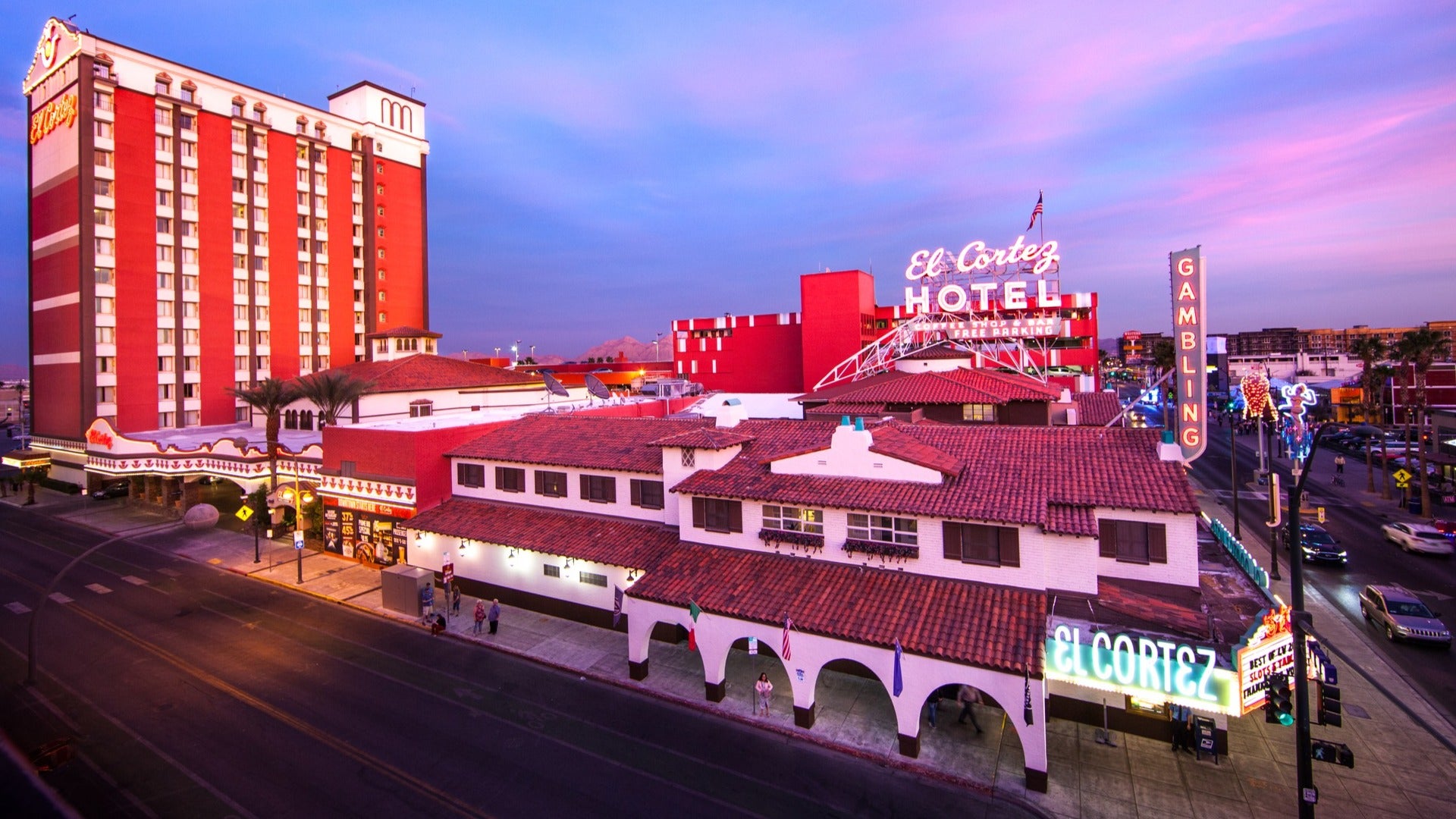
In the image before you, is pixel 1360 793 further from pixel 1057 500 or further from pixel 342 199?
pixel 342 199

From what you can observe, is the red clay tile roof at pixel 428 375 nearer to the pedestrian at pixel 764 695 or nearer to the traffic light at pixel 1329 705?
the pedestrian at pixel 764 695

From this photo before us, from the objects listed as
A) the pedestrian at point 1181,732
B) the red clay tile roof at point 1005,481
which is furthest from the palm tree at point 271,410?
the pedestrian at point 1181,732

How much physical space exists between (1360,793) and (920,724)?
463 inches

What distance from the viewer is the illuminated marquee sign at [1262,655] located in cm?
1725

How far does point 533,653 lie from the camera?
2817 centimetres

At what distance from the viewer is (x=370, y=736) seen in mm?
22094

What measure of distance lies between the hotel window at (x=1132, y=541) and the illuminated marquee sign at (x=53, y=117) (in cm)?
8551

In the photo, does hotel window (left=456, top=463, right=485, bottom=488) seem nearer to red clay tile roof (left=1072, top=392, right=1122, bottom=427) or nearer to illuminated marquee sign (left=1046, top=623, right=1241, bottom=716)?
illuminated marquee sign (left=1046, top=623, right=1241, bottom=716)

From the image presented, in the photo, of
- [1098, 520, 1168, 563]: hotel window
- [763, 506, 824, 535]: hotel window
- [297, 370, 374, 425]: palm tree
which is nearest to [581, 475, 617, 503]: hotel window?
[763, 506, 824, 535]: hotel window

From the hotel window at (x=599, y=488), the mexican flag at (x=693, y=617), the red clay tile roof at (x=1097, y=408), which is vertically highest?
the red clay tile roof at (x=1097, y=408)

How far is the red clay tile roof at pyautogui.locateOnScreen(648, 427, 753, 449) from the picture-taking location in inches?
1121

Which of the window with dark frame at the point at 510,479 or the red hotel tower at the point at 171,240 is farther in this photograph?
the red hotel tower at the point at 171,240

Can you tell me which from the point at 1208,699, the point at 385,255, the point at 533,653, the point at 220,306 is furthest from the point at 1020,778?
the point at 385,255

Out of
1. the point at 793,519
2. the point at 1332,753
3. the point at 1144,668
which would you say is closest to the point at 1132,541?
the point at 1144,668
